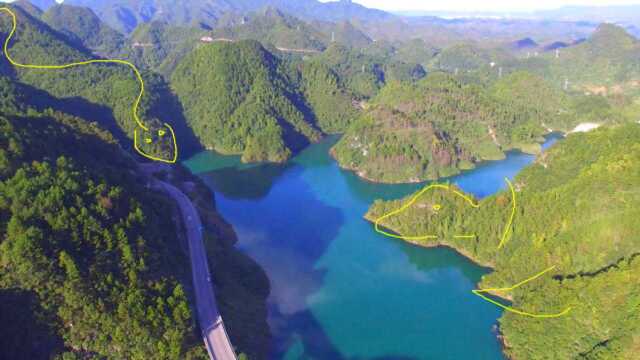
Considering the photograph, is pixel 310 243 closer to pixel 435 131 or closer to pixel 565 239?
pixel 565 239

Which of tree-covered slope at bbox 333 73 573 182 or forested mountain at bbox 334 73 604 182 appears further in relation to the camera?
forested mountain at bbox 334 73 604 182

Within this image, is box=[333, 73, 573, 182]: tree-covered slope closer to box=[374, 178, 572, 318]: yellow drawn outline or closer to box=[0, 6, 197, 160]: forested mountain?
box=[374, 178, 572, 318]: yellow drawn outline

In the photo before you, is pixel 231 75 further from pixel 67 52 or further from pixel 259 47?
pixel 67 52

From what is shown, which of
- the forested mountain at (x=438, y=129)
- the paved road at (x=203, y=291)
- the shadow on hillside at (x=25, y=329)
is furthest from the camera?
the forested mountain at (x=438, y=129)

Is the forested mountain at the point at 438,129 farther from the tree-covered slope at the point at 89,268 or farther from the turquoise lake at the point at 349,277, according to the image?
the tree-covered slope at the point at 89,268

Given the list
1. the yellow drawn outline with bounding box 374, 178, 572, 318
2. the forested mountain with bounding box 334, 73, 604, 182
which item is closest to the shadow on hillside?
the yellow drawn outline with bounding box 374, 178, 572, 318

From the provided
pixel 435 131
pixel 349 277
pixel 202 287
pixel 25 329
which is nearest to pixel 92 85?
pixel 435 131

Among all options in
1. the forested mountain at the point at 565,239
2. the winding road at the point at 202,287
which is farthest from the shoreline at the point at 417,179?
the winding road at the point at 202,287
